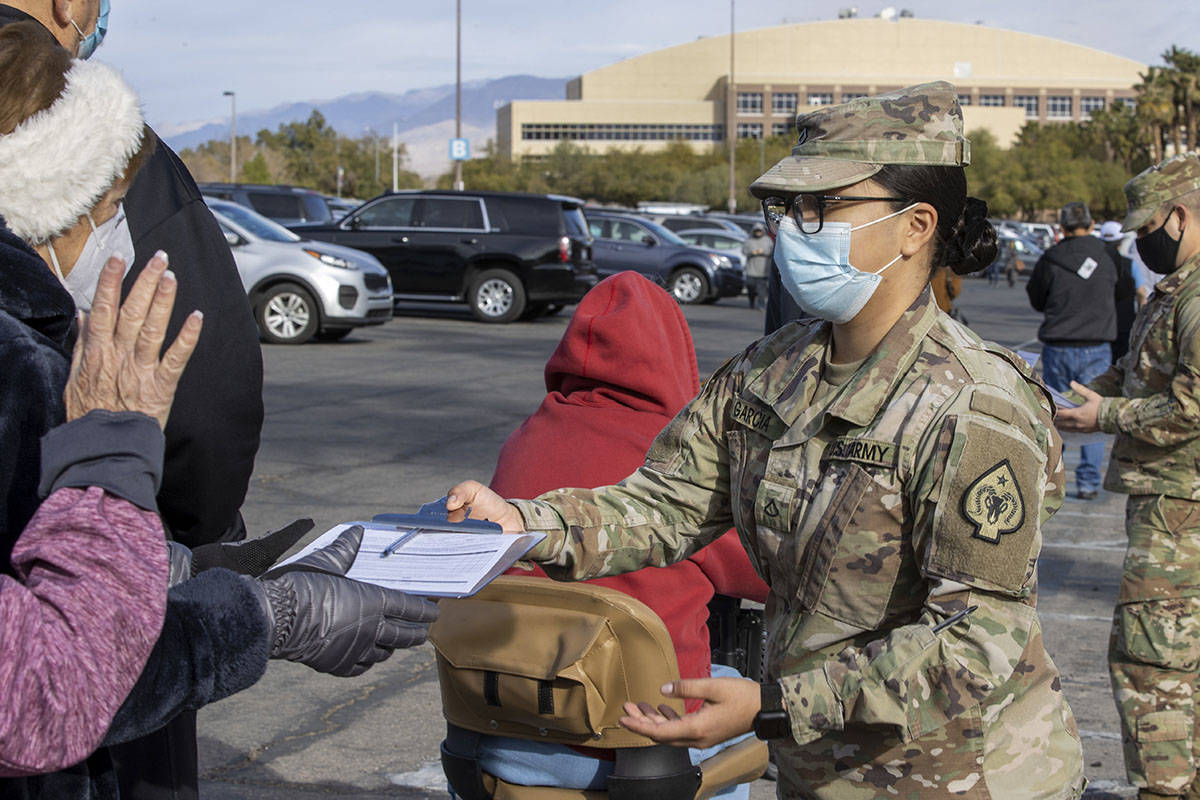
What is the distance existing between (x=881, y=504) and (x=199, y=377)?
1357mm

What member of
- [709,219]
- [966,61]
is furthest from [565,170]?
[966,61]

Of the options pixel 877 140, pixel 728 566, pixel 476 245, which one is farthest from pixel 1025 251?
pixel 877 140

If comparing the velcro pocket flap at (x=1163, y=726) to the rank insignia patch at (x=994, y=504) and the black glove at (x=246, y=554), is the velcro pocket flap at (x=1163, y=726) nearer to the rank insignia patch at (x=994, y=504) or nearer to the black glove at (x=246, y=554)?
the rank insignia patch at (x=994, y=504)

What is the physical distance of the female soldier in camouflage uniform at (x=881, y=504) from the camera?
2057 millimetres

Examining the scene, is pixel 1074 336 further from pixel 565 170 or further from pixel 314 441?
pixel 565 170

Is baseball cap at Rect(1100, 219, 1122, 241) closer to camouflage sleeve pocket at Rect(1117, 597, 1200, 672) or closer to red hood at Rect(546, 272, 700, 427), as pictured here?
camouflage sleeve pocket at Rect(1117, 597, 1200, 672)

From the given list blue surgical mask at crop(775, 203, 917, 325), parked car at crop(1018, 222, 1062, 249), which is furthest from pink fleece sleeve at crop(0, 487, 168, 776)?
parked car at crop(1018, 222, 1062, 249)

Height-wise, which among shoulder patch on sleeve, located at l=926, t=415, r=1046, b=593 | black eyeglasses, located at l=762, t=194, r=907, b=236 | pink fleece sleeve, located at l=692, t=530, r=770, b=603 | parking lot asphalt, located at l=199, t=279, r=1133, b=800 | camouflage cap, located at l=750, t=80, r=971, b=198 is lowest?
parking lot asphalt, located at l=199, t=279, r=1133, b=800

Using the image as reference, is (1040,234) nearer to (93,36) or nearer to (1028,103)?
(93,36)

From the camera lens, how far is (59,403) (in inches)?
69.4

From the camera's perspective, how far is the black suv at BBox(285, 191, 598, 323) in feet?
65.8

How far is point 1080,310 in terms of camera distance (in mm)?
9828

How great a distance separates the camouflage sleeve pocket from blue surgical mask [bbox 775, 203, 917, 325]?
2.51m

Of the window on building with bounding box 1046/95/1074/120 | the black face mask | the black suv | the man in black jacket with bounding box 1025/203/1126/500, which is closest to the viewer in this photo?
the black face mask
